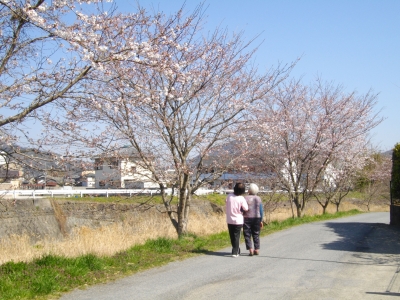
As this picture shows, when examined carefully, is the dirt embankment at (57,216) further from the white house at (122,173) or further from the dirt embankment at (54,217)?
the white house at (122,173)

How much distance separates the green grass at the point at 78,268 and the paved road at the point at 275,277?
316 millimetres

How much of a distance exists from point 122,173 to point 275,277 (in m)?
5.93

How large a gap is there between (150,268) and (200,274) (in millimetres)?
1087

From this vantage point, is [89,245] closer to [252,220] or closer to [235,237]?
[235,237]

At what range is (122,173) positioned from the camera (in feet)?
40.0

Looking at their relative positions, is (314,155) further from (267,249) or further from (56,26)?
(56,26)

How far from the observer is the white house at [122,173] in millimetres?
11898

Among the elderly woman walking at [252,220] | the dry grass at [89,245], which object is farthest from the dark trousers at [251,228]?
the dry grass at [89,245]

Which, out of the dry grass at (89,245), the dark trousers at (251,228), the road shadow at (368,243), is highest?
the dark trousers at (251,228)

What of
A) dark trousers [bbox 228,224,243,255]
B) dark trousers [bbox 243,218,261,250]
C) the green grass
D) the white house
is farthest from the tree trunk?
dark trousers [bbox 228,224,243,255]

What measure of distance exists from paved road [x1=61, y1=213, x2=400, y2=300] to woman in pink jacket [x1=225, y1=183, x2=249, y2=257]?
370 millimetres

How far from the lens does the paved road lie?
650 cm

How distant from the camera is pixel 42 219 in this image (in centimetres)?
2417

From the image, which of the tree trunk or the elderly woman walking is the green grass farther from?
the tree trunk
